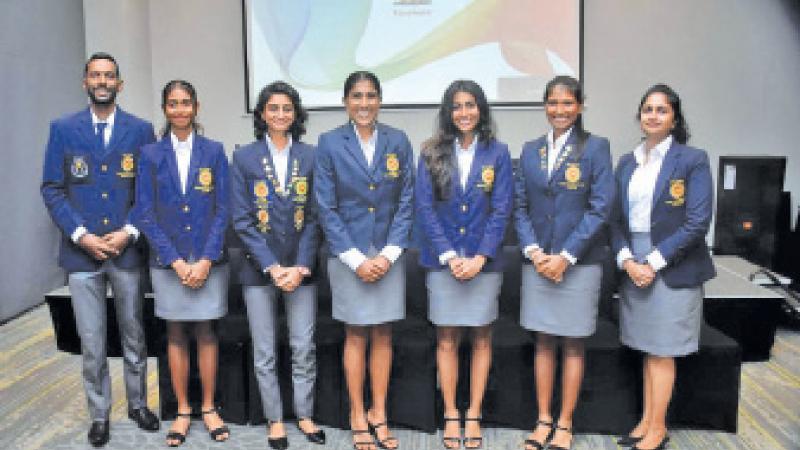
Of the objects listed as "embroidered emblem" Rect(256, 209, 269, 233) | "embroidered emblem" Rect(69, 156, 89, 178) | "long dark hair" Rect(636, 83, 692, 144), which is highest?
"long dark hair" Rect(636, 83, 692, 144)

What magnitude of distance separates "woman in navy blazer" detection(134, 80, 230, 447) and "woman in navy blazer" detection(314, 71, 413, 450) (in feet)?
1.39

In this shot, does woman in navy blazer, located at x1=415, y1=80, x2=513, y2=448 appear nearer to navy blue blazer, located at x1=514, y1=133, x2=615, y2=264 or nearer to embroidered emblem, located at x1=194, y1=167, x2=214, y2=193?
navy blue blazer, located at x1=514, y1=133, x2=615, y2=264

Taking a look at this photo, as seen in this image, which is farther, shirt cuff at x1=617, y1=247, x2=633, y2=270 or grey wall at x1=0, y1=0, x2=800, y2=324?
grey wall at x1=0, y1=0, x2=800, y2=324

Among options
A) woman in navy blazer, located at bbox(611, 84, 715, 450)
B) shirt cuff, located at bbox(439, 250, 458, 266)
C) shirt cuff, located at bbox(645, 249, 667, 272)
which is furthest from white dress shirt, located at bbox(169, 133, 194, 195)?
shirt cuff, located at bbox(645, 249, 667, 272)

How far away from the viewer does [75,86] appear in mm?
5461

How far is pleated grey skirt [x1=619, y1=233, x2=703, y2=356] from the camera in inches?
99.3

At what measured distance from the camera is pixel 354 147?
2621 millimetres

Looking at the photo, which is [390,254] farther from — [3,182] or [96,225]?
[3,182]

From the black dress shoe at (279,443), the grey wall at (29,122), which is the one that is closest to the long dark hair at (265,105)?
the black dress shoe at (279,443)

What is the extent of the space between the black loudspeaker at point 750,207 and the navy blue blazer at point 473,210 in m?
2.75

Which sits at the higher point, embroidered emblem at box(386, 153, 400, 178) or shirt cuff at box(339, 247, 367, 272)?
embroidered emblem at box(386, 153, 400, 178)

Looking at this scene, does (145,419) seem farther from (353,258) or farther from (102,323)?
(353,258)

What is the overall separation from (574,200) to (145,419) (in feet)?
6.32

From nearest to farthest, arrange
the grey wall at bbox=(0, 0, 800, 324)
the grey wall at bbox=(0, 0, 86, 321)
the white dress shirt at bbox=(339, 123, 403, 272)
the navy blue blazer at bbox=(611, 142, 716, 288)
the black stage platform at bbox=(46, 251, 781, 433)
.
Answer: the navy blue blazer at bbox=(611, 142, 716, 288)
the white dress shirt at bbox=(339, 123, 403, 272)
the black stage platform at bbox=(46, 251, 781, 433)
the grey wall at bbox=(0, 0, 86, 321)
the grey wall at bbox=(0, 0, 800, 324)
